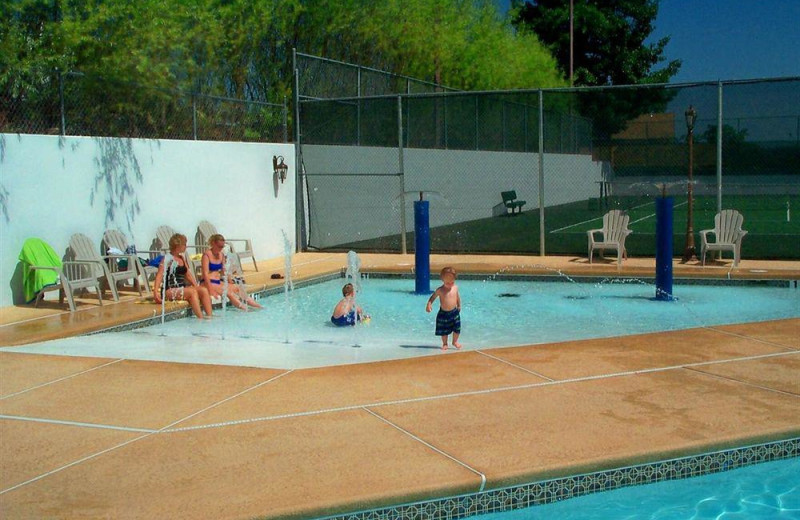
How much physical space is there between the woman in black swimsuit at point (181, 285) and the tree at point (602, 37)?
45843mm

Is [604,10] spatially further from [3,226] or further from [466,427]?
[466,427]

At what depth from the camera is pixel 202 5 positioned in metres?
18.9

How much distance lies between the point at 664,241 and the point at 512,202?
330 inches

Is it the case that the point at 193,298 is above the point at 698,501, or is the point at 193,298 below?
above

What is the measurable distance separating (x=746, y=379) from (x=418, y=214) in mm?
6346

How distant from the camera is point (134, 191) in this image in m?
13.5

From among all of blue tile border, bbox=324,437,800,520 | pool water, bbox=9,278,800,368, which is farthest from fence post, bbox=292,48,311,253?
blue tile border, bbox=324,437,800,520

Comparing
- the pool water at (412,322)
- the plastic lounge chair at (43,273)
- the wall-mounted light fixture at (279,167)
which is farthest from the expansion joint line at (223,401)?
the wall-mounted light fixture at (279,167)

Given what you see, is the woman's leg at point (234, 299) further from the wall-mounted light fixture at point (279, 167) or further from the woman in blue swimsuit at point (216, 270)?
the wall-mounted light fixture at point (279, 167)

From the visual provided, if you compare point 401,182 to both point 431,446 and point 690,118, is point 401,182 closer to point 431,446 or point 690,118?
point 690,118

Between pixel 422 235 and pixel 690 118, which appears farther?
pixel 690 118

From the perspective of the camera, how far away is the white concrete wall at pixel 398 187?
18.3 metres

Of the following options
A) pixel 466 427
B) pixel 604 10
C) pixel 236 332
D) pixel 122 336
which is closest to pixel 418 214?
pixel 236 332

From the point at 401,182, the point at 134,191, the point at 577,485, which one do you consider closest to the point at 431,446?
the point at 577,485
